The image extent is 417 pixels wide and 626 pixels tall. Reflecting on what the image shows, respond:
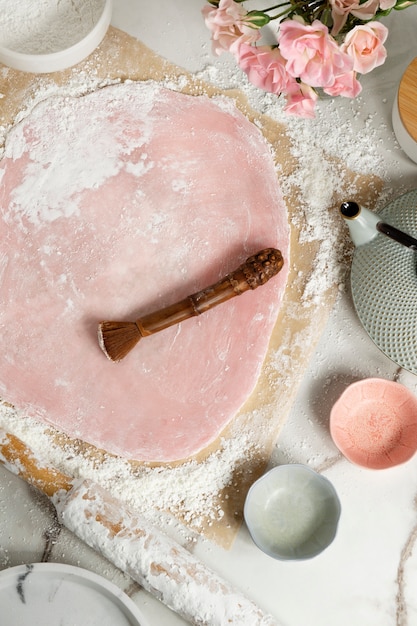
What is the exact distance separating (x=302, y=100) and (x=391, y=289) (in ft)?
1.01

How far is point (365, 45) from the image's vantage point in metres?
0.74

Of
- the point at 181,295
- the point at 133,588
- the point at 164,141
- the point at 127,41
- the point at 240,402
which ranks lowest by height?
the point at 133,588

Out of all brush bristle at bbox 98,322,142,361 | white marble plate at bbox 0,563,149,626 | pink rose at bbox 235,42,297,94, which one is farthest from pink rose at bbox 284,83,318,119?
white marble plate at bbox 0,563,149,626

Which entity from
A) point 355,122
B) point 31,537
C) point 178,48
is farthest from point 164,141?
point 31,537

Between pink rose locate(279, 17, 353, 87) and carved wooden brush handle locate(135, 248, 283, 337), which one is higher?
pink rose locate(279, 17, 353, 87)

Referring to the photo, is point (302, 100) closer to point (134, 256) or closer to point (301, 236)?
point (301, 236)

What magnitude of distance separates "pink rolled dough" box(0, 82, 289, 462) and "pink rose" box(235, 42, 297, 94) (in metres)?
0.25

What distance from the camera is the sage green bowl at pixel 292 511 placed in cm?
95

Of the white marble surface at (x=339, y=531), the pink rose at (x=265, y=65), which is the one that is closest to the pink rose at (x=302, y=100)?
the pink rose at (x=265, y=65)

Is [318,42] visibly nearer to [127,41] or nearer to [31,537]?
[127,41]

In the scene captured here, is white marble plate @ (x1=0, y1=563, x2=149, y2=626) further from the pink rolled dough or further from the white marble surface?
the pink rolled dough

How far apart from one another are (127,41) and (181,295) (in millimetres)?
453

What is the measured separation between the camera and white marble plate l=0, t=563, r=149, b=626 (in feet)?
3.10

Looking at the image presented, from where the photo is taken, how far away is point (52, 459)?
1010 millimetres
